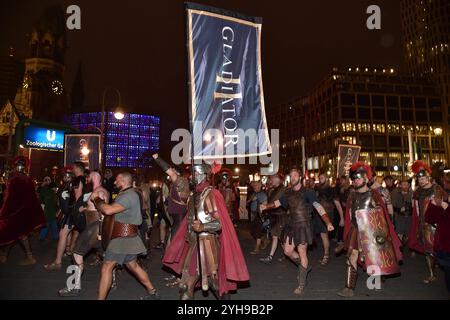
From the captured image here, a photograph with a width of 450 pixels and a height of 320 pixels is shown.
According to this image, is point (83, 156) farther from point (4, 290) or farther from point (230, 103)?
point (230, 103)

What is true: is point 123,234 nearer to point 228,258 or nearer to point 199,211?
point 199,211

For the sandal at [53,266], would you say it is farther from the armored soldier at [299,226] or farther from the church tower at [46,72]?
the church tower at [46,72]

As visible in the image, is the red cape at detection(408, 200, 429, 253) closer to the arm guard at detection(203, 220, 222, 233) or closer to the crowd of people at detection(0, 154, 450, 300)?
the crowd of people at detection(0, 154, 450, 300)

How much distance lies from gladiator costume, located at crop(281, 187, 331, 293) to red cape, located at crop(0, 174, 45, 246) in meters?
5.46

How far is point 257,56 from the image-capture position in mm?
5781

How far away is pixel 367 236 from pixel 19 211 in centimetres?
694

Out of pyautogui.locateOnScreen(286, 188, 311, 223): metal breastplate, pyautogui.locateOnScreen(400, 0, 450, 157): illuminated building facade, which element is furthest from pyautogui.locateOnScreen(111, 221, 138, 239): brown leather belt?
pyautogui.locateOnScreen(400, 0, 450, 157): illuminated building facade

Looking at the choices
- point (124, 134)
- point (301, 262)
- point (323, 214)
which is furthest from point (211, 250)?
point (124, 134)

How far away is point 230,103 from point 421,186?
14.6 feet

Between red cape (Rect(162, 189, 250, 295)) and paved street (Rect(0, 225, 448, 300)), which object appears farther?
paved street (Rect(0, 225, 448, 300))

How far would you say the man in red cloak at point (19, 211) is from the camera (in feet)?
25.2

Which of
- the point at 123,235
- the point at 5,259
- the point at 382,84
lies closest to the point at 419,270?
the point at 123,235

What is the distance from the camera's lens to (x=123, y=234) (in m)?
5.20

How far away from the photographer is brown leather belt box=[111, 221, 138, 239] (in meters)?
5.20
